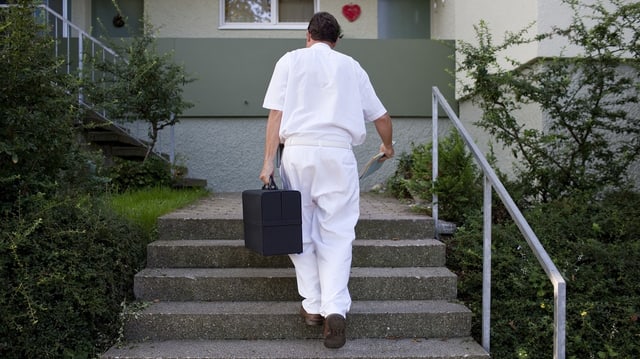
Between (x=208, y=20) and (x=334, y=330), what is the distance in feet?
19.4

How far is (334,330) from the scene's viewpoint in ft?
9.25

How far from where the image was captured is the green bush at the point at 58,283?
9.07ft

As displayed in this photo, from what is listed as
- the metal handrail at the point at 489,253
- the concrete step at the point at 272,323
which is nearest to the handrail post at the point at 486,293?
the metal handrail at the point at 489,253

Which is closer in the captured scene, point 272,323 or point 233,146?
point 272,323

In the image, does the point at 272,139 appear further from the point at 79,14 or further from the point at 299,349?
the point at 79,14

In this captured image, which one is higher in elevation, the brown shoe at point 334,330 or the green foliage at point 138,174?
the green foliage at point 138,174

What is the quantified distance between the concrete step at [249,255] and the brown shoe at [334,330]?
0.91m

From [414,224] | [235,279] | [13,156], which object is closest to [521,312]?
[414,224]

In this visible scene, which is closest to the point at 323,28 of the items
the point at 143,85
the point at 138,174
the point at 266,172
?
the point at 266,172

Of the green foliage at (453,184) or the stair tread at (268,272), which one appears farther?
the green foliage at (453,184)

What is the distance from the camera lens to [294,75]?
2.88 metres

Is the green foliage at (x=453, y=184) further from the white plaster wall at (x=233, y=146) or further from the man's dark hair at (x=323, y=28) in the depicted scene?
→ the white plaster wall at (x=233, y=146)

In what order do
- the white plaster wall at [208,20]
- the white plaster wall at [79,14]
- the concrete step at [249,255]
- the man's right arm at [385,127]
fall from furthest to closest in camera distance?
the white plaster wall at [208,20], the white plaster wall at [79,14], the concrete step at [249,255], the man's right arm at [385,127]

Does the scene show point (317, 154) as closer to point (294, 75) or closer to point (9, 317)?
point (294, 75)
